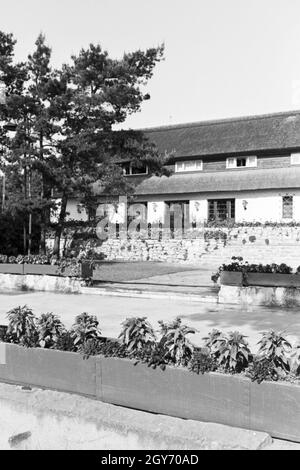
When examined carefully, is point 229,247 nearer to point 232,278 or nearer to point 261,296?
point 232,278

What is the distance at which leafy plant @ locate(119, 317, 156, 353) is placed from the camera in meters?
5.36

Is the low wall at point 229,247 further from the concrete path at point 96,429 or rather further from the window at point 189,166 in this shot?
the concrete path at point 96,429

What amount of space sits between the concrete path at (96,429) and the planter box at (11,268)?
11.3 meters

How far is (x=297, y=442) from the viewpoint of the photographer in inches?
168

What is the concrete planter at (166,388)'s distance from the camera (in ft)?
14.3

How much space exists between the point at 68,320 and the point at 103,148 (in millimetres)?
14750

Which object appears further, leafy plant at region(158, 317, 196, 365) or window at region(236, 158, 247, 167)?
window at region(236, 158, 247, 167)

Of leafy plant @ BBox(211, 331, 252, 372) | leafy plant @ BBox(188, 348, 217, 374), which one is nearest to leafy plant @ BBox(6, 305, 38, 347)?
leafy plant @ BBox(188, 348, 217, 374)

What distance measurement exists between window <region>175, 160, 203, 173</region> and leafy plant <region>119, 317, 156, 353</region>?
32.4 m

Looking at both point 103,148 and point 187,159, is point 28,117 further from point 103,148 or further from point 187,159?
point 187,159

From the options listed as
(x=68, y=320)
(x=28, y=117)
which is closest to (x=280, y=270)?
(x=68, y=320)

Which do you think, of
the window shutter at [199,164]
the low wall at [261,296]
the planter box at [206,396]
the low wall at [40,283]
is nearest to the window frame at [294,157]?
the window shutter at [199,164]

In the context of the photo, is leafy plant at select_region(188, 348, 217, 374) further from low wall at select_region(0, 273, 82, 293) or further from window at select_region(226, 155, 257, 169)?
window at select_region(226, 155, 257, 169)

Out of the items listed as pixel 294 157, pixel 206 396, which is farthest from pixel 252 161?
pixel 206 396
